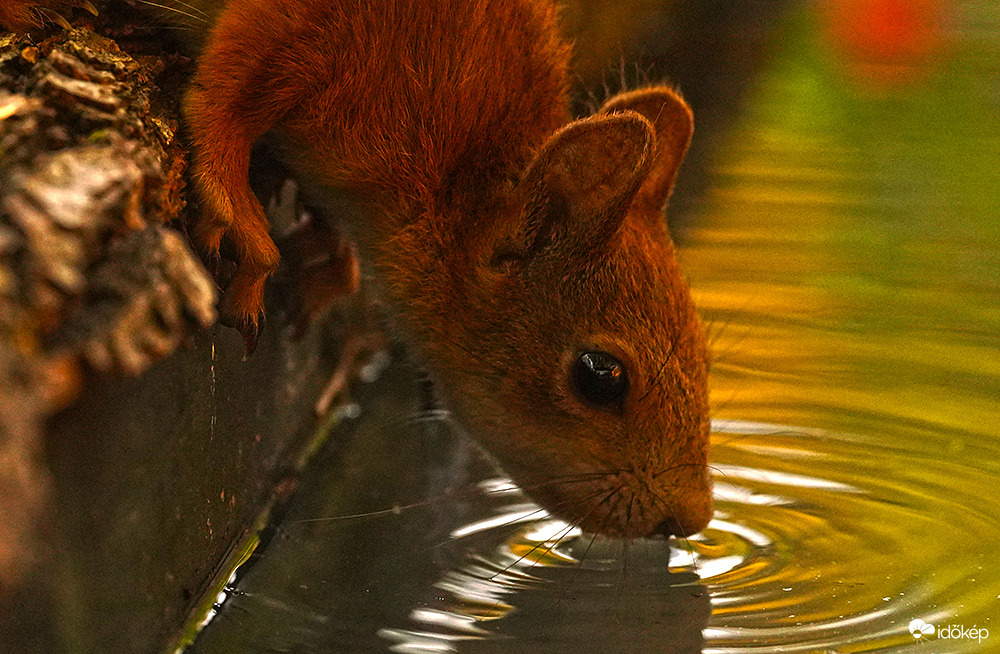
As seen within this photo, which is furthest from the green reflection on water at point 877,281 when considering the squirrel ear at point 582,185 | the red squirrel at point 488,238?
the squirrel ear at point 582,185

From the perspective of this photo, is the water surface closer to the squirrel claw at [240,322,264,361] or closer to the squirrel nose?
the squirrel nose

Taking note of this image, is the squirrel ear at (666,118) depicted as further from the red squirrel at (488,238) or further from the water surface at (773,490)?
the water surface at (773,490)

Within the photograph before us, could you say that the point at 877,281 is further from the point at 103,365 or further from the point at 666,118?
the point at 103,365

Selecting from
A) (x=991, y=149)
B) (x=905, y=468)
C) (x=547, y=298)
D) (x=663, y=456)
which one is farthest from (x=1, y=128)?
(x=991, y=149)

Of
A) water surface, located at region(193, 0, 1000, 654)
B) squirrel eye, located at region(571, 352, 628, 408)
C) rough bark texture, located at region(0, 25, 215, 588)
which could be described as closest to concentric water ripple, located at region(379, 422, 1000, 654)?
water surface, located at region(193, 0, 1000, 654)

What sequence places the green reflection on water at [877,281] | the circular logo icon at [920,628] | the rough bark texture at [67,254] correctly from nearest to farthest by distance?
the rough bark texture at [67,254] < the circular logo icon at [920,628] < the green reflection on water at [877,281]

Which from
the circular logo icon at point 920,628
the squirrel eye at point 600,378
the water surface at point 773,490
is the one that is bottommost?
the water surface at point 773,490

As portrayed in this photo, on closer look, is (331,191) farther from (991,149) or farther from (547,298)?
(991,149)

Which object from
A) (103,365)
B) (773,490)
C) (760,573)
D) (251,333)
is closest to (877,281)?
(773,490)
